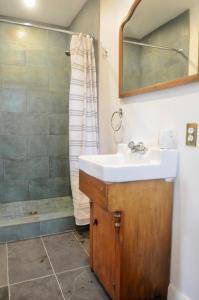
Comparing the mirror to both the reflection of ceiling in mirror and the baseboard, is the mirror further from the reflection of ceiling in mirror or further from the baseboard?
the baseboard

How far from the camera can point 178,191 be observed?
1407 mm

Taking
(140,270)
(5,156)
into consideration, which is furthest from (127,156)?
(5,156)

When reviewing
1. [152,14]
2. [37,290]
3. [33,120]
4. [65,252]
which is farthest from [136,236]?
[33,120]

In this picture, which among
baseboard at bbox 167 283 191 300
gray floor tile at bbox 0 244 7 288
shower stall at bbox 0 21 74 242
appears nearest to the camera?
baseboard at bbox 167 283 191 300

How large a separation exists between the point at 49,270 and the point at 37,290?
0.22 metres

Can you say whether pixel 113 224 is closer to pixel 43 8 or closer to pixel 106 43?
pixel 106 43

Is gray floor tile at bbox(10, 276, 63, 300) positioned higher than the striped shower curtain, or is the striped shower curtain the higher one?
the striped shower curtain

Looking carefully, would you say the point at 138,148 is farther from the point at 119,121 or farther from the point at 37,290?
the point at 37,290

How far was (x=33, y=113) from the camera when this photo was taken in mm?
2957

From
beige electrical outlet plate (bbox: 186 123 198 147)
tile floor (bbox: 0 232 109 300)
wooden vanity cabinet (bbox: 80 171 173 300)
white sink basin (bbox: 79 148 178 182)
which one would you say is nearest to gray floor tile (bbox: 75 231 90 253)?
tile floor (bbox: 0 232 109 300)

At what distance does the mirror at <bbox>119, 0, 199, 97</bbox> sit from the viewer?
4.24 feet

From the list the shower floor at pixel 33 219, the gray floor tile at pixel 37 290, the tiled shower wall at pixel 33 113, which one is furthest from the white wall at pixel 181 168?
the tiled shower wall at pixel 33 113

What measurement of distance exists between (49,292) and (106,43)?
2105 mm

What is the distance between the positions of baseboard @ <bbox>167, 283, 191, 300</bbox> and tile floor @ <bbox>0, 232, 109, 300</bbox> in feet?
1.40
